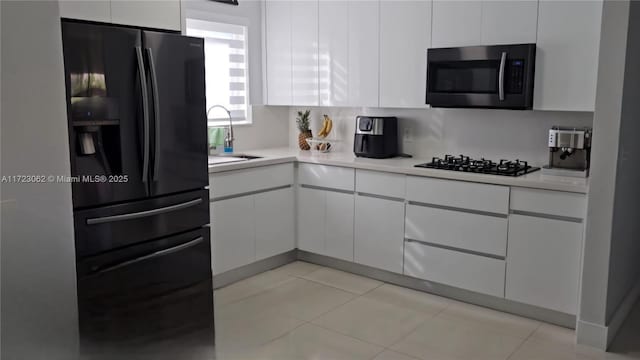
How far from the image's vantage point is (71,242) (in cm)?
102

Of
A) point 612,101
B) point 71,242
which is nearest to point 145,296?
point 71,242

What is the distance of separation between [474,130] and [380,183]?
32.6 inches

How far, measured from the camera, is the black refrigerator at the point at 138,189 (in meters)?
2.42

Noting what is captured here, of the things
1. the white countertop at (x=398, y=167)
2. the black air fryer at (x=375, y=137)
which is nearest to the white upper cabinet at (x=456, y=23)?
the black air fryer at (x=375, y=137)

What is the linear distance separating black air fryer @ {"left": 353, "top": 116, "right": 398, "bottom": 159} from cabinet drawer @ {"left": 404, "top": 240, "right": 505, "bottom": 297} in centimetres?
81

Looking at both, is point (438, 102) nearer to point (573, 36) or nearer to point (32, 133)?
point (573, 36)

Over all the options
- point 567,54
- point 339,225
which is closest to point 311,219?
point 339,225

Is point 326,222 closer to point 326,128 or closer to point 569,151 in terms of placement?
point 326,128

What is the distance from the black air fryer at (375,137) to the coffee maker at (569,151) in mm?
1231

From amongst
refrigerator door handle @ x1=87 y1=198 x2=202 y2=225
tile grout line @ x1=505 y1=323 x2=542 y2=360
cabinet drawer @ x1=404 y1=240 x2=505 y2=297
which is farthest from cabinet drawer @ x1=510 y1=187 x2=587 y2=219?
refrigerator door handle @ x1=87 y1=198 x2=202 y2=225

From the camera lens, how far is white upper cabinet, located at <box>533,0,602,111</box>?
3.20 m

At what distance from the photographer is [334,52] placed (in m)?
4.34

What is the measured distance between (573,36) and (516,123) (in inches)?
30.5

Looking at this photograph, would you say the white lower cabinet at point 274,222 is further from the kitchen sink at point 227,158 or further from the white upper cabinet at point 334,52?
the white upper cabinet at point 334,52
